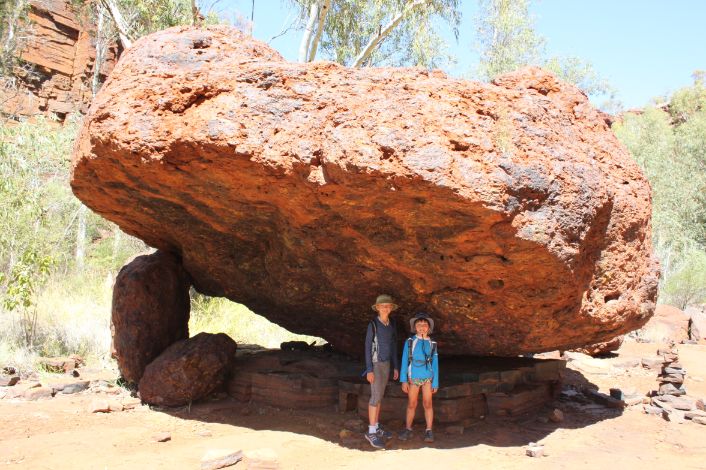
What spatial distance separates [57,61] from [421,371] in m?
25.9

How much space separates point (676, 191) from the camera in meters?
23.5

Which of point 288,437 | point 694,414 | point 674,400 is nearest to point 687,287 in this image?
point 674,400

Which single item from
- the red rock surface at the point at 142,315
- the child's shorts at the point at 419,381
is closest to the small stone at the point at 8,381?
the red rock surface at the point at 142,315

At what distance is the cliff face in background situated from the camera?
79.6ft

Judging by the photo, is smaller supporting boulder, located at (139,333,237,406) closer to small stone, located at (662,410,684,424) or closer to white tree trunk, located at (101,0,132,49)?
small stone, located at (662,410,684,424)

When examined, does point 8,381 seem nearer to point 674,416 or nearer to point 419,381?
point 419,381

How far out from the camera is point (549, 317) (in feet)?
15.4

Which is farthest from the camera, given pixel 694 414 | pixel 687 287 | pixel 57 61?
pixel 57 61

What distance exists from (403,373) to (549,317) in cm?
127

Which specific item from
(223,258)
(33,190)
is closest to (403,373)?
(223,258)

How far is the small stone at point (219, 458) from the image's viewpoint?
13.3 feet

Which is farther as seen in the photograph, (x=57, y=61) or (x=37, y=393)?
(x=57, y=61)

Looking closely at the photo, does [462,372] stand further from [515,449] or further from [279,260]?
[279,260]

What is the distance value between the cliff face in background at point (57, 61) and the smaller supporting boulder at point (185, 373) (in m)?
21.8
